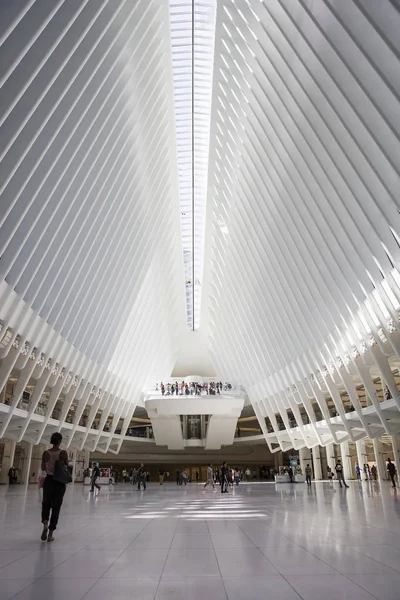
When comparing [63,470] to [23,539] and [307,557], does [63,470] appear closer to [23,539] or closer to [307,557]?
[23,539]

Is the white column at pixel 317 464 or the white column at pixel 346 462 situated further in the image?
the white column at pixel 317 464

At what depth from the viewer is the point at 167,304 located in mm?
38625

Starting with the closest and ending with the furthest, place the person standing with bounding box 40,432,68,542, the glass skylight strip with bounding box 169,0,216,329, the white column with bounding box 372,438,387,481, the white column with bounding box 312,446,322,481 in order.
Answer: the person standing with bounding box 40,432,68,542, the glass skylight strip with bounding box 169,0,216,329, the white column with bounding box 372,438,387,481, the white column with bounding box 312,446,322,481

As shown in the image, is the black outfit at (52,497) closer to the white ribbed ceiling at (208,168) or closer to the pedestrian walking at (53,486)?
the pedestrian walking at (53,486)

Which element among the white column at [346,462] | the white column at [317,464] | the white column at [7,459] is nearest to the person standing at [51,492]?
the white column at [7,459]

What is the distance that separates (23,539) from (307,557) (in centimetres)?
379

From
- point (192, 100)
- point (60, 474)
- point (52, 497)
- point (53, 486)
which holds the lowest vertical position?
point (52, 497)

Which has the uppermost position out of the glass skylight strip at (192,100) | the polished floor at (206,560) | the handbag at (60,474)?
the glass skylight strip at (192,100)

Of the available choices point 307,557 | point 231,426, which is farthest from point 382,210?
point 231,426

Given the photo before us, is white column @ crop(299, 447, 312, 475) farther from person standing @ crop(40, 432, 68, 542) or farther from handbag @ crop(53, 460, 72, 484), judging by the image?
handbag @ crop(53, 460, 72, 484)

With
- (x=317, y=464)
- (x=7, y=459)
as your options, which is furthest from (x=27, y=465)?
(x=317, y=464)

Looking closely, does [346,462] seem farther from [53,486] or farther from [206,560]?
[206,560]

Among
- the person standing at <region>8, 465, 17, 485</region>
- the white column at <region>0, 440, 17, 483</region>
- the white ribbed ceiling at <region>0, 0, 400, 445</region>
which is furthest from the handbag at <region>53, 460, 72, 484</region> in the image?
the white column at <region>0, 440, 17, 483</region>

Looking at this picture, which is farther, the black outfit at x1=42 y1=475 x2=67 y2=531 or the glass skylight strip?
the glass skylight strip
